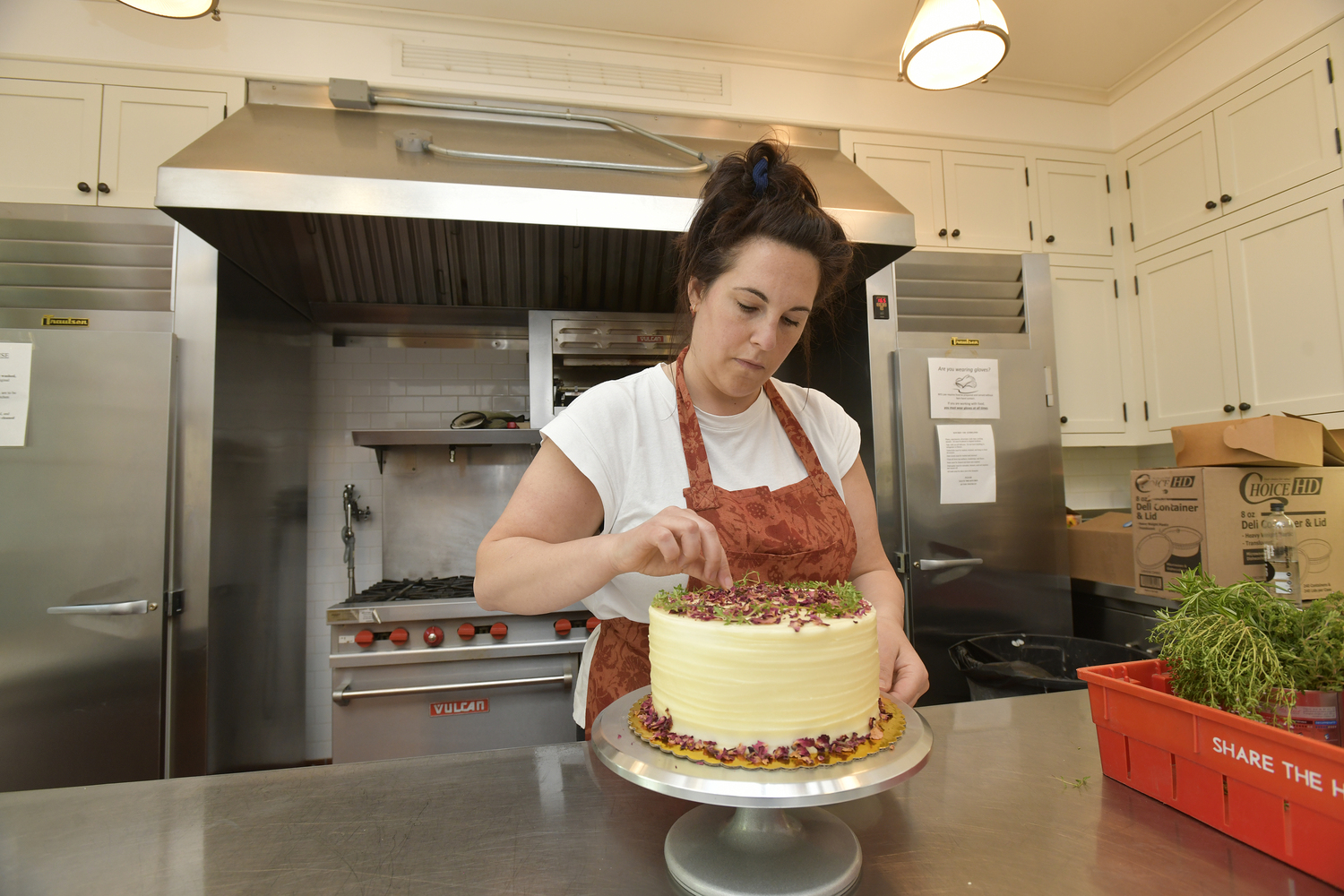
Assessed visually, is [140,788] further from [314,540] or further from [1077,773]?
[314,540]

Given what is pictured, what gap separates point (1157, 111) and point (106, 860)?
14.9 ft

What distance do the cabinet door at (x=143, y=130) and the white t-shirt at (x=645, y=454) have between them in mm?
2385

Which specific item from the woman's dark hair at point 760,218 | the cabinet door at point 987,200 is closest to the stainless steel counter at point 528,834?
the woman's dark hair at point 760,218

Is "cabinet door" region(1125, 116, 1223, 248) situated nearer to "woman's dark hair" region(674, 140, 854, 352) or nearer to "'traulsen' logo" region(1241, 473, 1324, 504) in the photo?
"'traulsen' logo" region(1241, 473, 1324, 504)

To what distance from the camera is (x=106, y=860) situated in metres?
0.77

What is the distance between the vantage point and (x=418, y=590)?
269cm

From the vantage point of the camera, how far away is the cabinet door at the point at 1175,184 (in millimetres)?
2955

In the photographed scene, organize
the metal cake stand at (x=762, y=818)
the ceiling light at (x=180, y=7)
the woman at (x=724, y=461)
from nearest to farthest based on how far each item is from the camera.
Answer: the metal cake stand at (x=762, y=818) → the woman at (x=724, y=461) → the ceiling light at (x=180, y=7)

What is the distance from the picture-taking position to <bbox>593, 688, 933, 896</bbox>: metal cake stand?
1.96ft

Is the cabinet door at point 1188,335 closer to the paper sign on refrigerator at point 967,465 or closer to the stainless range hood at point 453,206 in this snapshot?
the paper sign on refrigerator at point 967,465

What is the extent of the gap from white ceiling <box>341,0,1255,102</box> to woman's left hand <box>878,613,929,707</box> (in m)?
2.74

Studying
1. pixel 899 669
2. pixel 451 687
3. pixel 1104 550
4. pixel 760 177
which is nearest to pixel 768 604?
pixel 899 669

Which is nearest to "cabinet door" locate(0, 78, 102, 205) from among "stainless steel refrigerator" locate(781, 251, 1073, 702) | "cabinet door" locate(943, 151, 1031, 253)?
"stainless steel refrigerator" locate(781, 251, 1073, 702)

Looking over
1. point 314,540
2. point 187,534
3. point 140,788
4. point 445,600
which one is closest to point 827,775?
point 140,788
